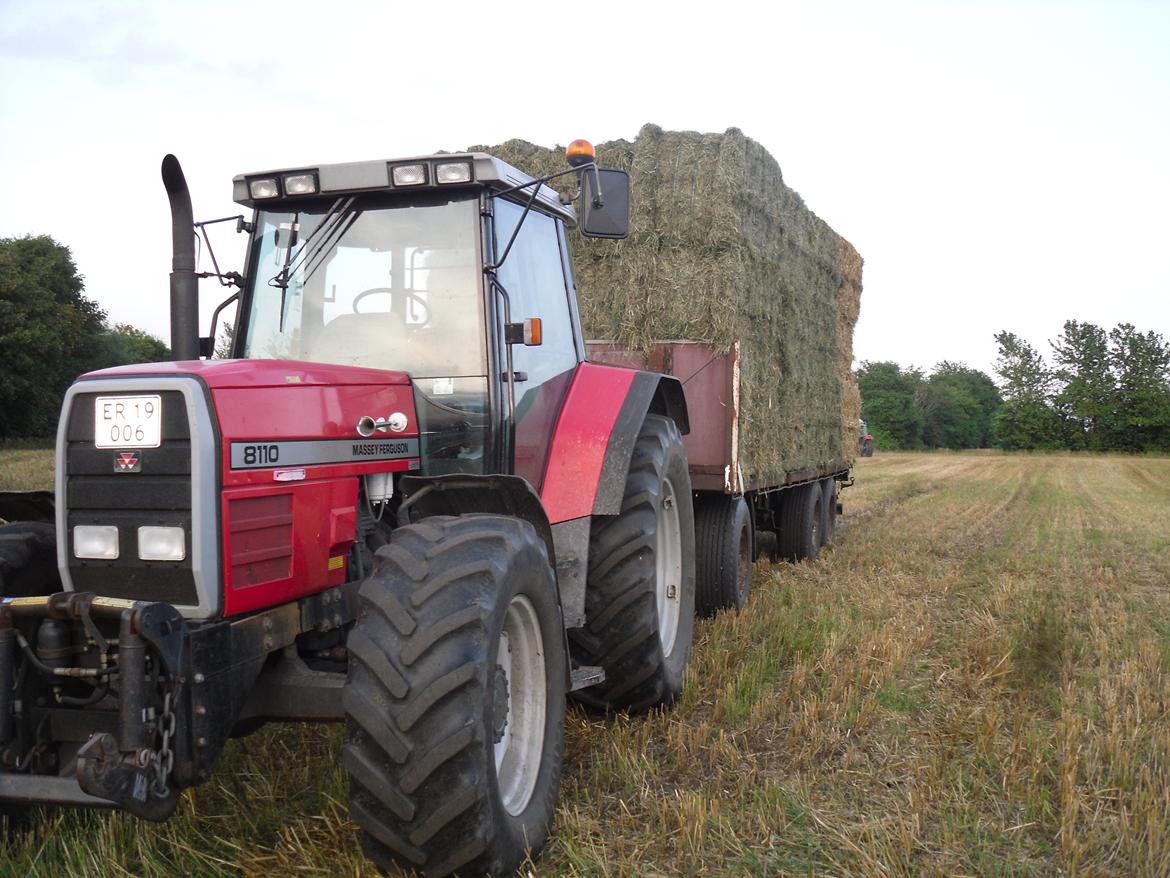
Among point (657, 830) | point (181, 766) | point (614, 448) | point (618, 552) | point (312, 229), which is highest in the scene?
point (312, 229)

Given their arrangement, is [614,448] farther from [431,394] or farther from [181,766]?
[181,766]

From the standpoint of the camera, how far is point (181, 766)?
2516 millimetres

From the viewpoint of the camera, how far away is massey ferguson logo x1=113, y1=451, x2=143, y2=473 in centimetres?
272

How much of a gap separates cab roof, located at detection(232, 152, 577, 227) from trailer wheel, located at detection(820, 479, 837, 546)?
6.57 m

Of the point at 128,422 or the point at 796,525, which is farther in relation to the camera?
the point at 796,525

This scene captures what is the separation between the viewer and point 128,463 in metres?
2.73

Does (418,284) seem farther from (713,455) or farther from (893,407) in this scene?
(893,407)

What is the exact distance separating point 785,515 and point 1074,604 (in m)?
2.47

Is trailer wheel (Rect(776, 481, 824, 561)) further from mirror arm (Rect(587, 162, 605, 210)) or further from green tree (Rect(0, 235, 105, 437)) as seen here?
green tree (Rect(0, 235, 105, 437))

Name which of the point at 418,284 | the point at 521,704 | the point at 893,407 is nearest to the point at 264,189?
the point at 418,284

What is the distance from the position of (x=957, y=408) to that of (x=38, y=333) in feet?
211

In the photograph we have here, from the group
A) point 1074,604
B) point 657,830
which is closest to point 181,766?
point 657,830

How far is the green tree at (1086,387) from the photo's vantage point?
51.0m

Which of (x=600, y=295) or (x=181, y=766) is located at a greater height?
(x=600, y=295)
